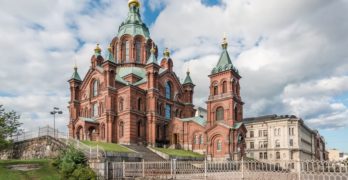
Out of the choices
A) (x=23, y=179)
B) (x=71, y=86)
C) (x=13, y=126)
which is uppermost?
(x=71, y=86)

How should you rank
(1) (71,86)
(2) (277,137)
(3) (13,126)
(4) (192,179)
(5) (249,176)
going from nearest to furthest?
(5) (249,176)
(4) (192,179)
(3) (13,126)
(1) (71,86)
(2) (277,137)

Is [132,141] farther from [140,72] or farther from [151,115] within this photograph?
[140,72]

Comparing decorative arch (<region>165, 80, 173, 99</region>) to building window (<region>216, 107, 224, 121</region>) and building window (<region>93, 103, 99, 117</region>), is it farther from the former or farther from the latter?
building window (<region>93, 103, 99, 117</region>)

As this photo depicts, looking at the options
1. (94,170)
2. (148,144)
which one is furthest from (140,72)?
(94,170)

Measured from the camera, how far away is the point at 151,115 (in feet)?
150

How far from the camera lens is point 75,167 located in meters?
20.5

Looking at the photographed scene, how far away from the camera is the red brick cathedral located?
4372 centimetres

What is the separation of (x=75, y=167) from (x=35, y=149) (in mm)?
12214

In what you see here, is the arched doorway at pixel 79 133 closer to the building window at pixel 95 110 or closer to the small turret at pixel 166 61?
the building window at pixel 95 110

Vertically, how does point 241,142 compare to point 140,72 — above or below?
below

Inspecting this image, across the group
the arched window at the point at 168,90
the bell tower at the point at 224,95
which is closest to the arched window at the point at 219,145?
the bell tower at the point at 224,95

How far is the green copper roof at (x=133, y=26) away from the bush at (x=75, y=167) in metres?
35.4

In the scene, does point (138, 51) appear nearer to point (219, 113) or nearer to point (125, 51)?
point (125, 51)

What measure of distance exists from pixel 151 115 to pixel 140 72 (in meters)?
9.26
